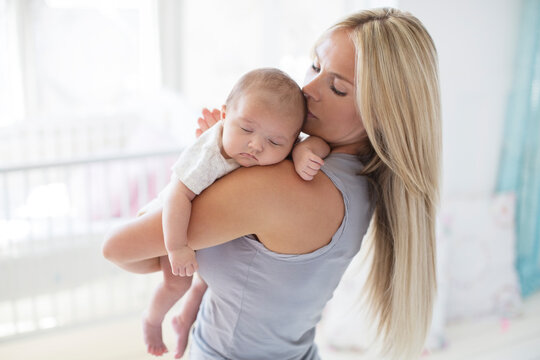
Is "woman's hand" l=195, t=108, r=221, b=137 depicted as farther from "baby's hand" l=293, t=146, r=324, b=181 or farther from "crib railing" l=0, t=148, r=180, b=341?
"crib railing" l=0, t=148, r=180, b=341

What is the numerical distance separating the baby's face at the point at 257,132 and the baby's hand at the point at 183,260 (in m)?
0.18

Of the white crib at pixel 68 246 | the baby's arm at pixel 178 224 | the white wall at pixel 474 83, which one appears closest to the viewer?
the baby's arm at pixel 178 224

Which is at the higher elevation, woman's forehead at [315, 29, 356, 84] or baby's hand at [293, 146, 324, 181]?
woman's forehead at [315, 29, 356, 84]

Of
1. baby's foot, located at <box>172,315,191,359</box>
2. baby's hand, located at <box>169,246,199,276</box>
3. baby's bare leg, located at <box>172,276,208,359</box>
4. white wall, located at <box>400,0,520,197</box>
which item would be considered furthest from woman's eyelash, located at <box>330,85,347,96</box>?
white wall, located at <box>400,0,520,197</box>

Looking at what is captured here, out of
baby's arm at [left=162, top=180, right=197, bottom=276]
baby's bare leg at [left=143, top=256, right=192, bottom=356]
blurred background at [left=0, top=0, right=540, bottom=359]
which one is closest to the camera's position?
baby's arm at [left=162, top=180, right=197, bottom=276]

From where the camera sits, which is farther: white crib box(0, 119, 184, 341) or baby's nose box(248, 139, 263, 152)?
white crib box(0, 119, 184, 341)

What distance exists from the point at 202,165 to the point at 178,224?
0.36 ft

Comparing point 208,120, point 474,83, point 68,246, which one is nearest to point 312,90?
point 208,120

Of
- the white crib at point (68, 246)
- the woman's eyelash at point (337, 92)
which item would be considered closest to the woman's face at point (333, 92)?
the woman's eyelash at point (337, 92)

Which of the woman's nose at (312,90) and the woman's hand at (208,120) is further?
the woman's hand at (208,120)

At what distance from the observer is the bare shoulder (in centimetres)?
87

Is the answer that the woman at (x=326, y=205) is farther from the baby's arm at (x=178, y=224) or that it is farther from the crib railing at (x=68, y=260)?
the crib railing at (x=68, y=260)

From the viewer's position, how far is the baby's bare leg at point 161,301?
111cm

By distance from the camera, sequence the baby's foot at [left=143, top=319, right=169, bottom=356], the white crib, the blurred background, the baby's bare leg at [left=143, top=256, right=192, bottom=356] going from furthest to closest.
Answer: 1. the blurred background
2. the white crib
3. the baby's foot at [left=143, top=319, right=169, bottom=356]
4. the baby's bare leg at [left=143, top=256, right=192, bottom=356]
